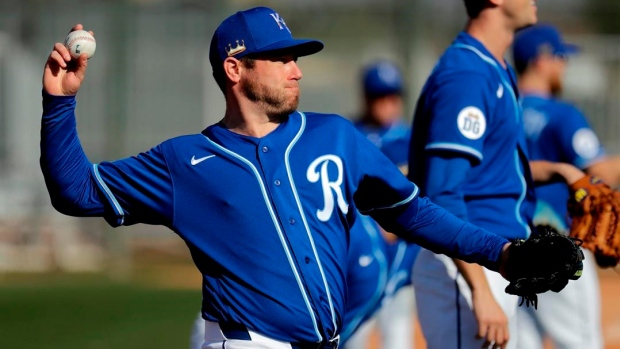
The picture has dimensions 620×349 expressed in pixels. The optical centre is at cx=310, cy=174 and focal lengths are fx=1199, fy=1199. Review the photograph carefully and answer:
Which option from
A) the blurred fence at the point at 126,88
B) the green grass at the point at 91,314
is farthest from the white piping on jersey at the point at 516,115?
the blurred fence at the point at 126,88

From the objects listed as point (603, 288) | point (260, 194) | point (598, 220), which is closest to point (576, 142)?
point (598, 220)

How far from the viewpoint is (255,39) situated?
12.7 ft

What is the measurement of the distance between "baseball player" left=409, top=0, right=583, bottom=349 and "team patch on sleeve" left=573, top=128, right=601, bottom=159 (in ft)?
4.04

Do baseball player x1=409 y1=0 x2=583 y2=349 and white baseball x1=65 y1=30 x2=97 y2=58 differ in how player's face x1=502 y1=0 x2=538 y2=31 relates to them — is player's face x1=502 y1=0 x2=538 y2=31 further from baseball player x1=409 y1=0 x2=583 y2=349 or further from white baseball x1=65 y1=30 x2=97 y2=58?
white baseball x1=65 y1=30 x2=97 y2=58

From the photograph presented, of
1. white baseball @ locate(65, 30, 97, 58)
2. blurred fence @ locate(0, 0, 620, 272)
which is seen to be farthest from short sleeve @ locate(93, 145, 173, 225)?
blurred fence @ locate(0, 0, 620, 272)

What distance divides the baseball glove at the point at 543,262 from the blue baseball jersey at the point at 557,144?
2.19 m

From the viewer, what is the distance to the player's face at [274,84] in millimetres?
3842

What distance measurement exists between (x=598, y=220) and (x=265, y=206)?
158 cm

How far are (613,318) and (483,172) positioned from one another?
7.33 m

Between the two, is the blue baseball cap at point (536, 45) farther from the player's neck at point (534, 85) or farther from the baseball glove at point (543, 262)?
the baseball glove at point (543, 262)

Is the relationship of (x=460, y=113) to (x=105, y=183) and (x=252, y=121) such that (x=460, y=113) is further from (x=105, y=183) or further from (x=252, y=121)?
(x=105, y=183)

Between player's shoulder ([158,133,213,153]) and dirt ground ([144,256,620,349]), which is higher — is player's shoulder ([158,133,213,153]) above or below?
above

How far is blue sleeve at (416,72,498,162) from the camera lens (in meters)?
4.38

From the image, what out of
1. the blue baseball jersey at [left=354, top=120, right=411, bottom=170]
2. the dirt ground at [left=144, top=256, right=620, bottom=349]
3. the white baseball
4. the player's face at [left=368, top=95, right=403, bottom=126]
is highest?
the white baseball
